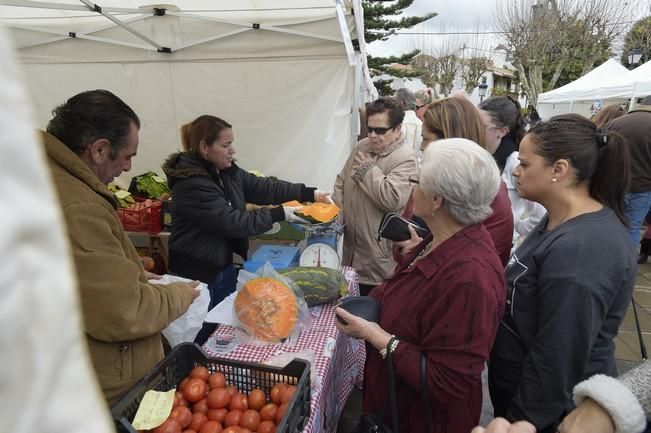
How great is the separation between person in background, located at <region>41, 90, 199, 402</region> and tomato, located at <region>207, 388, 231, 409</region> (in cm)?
29

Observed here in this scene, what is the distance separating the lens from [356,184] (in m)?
2.98

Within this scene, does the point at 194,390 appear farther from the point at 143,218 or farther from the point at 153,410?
the point at 143,218

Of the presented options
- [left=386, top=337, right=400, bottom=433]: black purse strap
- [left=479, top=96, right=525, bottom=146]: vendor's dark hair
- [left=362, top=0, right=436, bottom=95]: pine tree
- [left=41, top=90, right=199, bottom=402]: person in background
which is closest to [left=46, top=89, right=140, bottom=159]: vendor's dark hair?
[left=41, top=90, right=199, bottom=402]: person in background

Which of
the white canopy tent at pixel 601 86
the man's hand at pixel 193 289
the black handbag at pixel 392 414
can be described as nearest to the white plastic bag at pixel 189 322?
the man's hand at pixel 193 289

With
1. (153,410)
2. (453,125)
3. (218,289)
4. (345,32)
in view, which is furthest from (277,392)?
(345,32)

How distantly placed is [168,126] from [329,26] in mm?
2299

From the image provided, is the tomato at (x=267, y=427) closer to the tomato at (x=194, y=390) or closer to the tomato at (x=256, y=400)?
the tomato at (x=256, y=400)

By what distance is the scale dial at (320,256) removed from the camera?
262 cm

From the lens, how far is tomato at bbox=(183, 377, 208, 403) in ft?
4.72

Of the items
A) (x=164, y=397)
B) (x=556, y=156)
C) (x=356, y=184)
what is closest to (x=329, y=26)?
(x=356, y=184)

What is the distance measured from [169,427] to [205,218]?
137 centimetres

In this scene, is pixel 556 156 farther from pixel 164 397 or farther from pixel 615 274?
pixel 164 397

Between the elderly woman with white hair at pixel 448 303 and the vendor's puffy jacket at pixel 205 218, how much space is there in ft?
3.79

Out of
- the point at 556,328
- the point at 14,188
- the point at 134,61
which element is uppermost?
the point at 134,61
